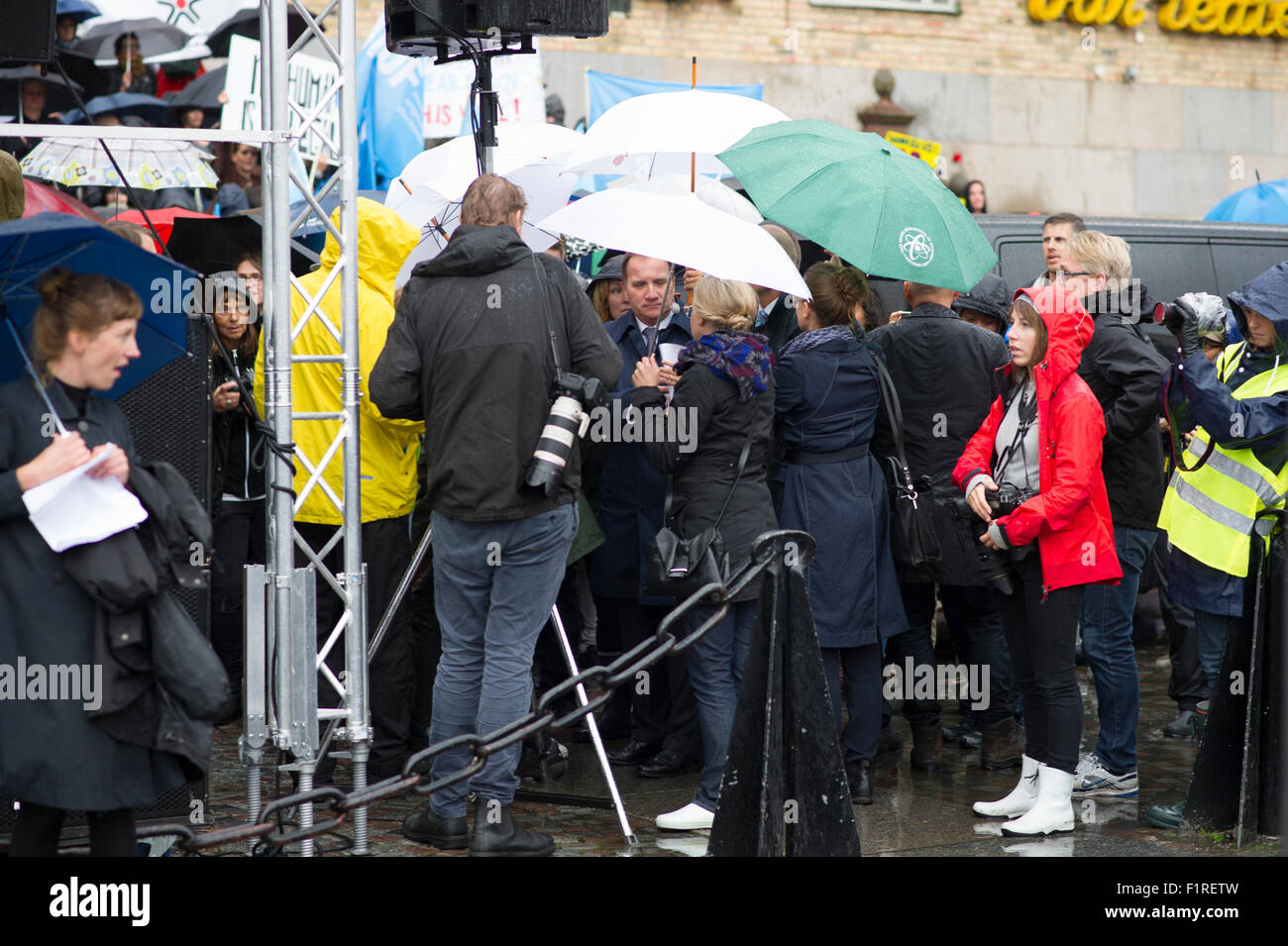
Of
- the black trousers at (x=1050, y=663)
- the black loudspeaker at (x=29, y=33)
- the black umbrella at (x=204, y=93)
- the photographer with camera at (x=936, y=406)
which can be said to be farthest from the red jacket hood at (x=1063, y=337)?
the black umbrella at (x=204, y=93)

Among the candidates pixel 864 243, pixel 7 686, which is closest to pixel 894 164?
pixel 864 243

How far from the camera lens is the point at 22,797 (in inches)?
153

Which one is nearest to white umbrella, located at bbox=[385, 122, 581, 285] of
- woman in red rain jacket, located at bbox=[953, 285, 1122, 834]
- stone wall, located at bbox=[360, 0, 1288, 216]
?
woman in red rain jacket, located at bbox=[953, 285, 1122, 834]

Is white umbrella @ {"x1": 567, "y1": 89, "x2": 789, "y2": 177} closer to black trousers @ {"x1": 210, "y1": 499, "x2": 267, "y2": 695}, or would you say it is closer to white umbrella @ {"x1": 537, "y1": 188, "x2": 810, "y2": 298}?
white umbrella @ {"x1": 537, "y1": 188, "x2": 810, "y2": 298}

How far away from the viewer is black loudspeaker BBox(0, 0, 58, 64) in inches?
225

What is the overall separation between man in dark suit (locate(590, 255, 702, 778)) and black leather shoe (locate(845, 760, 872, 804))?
26.1 inches

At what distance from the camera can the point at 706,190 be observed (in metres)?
7.18

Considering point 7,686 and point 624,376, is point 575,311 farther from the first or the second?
point 7,686

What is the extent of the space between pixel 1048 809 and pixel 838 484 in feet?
4.77

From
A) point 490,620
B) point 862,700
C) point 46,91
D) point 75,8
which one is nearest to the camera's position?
point 490,620

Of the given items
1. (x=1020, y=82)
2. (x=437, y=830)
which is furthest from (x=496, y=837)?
(x=1020, y=82)

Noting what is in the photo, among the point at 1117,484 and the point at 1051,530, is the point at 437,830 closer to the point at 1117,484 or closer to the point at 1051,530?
the point at 1051,530

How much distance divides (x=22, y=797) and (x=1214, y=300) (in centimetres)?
447

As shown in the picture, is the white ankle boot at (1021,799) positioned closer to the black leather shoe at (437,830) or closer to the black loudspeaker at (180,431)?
the black leather shoe at (437,830)
